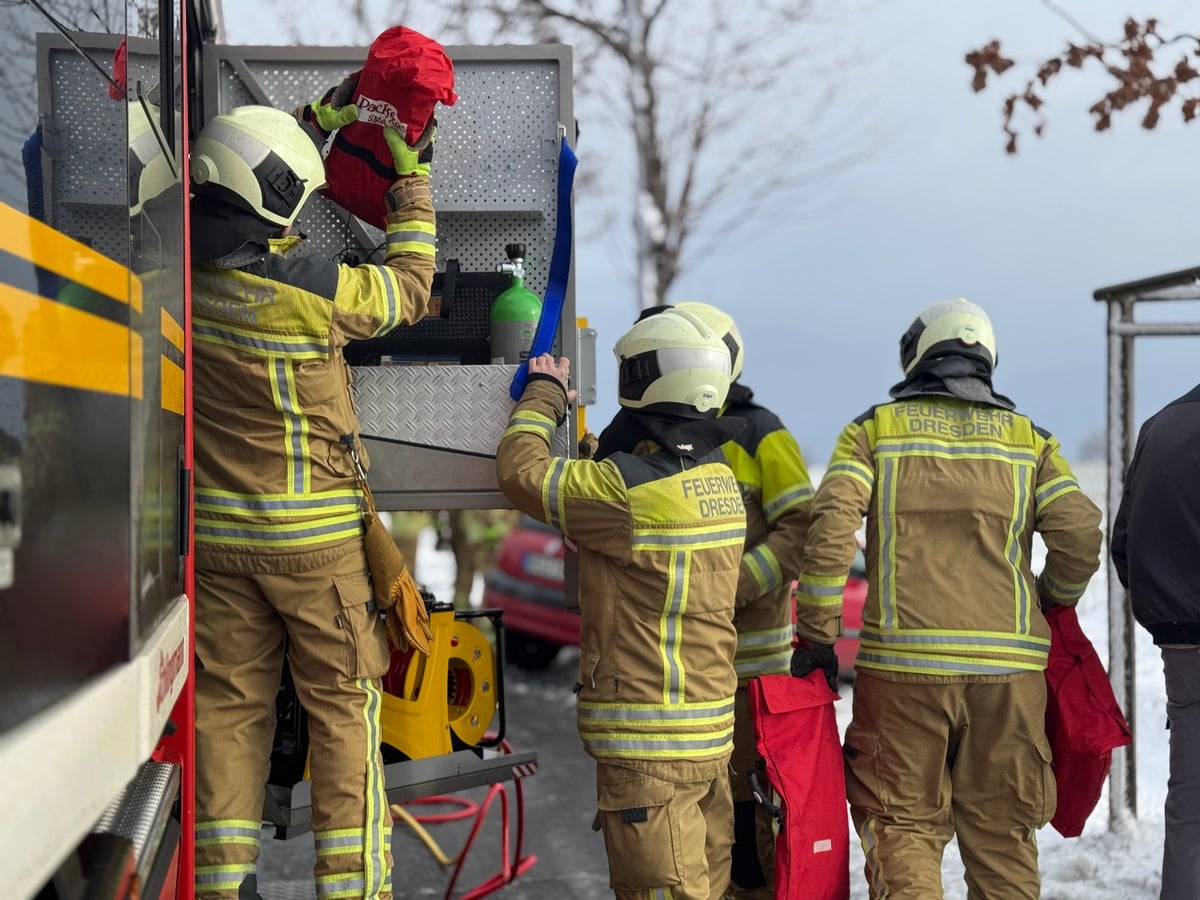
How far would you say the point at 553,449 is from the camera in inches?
166

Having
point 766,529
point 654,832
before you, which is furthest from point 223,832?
point 766,529

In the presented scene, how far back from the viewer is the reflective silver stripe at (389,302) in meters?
3.52

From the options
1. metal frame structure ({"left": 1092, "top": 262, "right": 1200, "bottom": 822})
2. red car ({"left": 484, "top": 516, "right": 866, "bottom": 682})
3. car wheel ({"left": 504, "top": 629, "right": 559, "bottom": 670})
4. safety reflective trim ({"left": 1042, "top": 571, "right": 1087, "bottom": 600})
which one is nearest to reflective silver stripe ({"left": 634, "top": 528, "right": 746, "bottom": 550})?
safety reflective trim ({"left": 1042, "top": 571, "right": 1087, "bottom": 600})

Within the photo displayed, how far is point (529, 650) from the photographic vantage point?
1015cm

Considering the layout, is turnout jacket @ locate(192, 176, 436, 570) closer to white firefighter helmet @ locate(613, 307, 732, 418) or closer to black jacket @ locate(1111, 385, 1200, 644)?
white firefighter helmet @ locate(613, 307, 732, 418)

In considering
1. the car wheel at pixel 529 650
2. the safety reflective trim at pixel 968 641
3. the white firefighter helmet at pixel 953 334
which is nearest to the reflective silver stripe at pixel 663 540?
the safety reflective trim at pixel 968 641

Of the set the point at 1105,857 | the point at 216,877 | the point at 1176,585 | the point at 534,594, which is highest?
the point at 1176,585

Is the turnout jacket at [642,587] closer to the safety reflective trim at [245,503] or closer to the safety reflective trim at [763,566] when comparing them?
the safety reflective trim at [763,566]

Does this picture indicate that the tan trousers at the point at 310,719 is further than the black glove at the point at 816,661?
No

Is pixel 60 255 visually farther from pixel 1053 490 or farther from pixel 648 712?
pixel 1053 490

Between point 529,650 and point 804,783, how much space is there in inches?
247

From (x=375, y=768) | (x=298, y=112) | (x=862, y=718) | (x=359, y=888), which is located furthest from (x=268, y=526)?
(x=862, y=718)

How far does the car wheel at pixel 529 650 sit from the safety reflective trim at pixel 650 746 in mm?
6319

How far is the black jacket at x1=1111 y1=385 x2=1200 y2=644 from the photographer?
13.0ft
